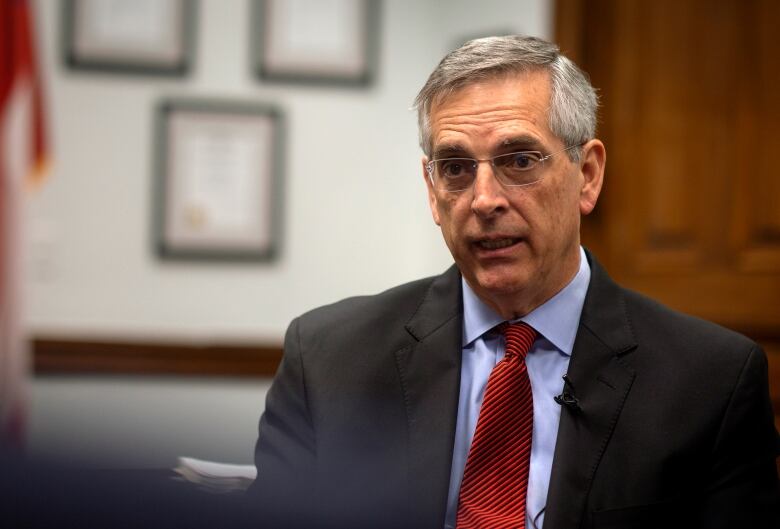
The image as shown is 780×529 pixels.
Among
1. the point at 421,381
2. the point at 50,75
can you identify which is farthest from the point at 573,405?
the point at 50,75

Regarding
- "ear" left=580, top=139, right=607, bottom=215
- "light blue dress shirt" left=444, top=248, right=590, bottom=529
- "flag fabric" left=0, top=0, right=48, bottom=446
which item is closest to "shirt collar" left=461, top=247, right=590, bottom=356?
"light blue dress shirt" left=444, top=248, right=590, bottom=529

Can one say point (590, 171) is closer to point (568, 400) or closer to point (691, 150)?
point (568, 400)

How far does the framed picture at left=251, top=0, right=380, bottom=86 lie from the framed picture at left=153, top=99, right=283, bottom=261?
0.18 metres

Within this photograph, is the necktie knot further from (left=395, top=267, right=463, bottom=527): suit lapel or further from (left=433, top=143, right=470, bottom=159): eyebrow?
(left=433, top=143, right=470, bottom=159): eyebrow

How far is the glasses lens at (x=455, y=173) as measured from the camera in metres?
1.47

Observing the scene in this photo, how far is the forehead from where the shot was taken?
1.44 meters

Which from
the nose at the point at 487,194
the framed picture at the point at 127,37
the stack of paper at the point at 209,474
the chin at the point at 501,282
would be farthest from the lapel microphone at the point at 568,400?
the framed picture at the point at 127,37

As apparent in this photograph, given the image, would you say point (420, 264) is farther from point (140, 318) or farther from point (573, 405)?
point (573, 405)

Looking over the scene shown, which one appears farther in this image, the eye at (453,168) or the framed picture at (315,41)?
the framed picture at (315,41)

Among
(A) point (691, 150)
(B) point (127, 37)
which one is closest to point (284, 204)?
(B) point (127, 37)

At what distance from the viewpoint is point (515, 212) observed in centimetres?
144

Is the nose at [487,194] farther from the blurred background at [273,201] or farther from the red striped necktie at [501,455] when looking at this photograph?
the blurred background at [273,201]

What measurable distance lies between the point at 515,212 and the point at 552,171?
0.10 metres

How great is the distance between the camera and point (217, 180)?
11.1 ft
